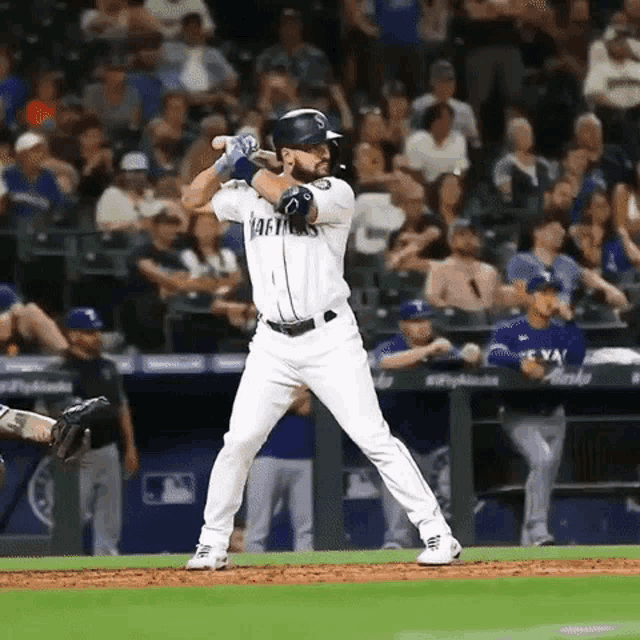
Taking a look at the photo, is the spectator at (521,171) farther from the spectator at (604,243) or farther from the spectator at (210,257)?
the spectator at (210,257)

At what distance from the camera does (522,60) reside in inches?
540

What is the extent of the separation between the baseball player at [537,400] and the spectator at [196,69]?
3.70m

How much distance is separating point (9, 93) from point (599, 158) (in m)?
4.43

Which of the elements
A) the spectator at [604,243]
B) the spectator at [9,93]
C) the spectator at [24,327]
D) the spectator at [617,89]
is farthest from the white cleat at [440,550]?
the spectator at [617,89]

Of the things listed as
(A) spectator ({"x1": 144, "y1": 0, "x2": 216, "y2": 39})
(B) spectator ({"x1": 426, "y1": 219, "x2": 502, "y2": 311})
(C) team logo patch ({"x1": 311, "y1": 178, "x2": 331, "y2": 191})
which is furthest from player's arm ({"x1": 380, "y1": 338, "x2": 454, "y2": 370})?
(A) spectator ({"x1": 144, "y1": 0, "x2": 216, "y2": 39})

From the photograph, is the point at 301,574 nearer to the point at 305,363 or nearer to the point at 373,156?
the point at 305,363

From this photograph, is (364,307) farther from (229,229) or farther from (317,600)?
(317,600)

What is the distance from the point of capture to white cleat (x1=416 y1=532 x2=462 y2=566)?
7316mm

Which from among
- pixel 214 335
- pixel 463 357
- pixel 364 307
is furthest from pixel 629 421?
pixel 214 335

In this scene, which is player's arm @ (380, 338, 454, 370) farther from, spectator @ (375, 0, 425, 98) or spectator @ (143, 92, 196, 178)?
spectator @ (375, 0, 425, 98)

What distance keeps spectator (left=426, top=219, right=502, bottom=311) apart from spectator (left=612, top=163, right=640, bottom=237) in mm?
1312

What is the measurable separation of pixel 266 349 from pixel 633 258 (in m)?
5.20

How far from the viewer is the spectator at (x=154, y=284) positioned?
34.6 ft

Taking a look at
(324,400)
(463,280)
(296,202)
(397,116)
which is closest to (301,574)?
(324,400)
